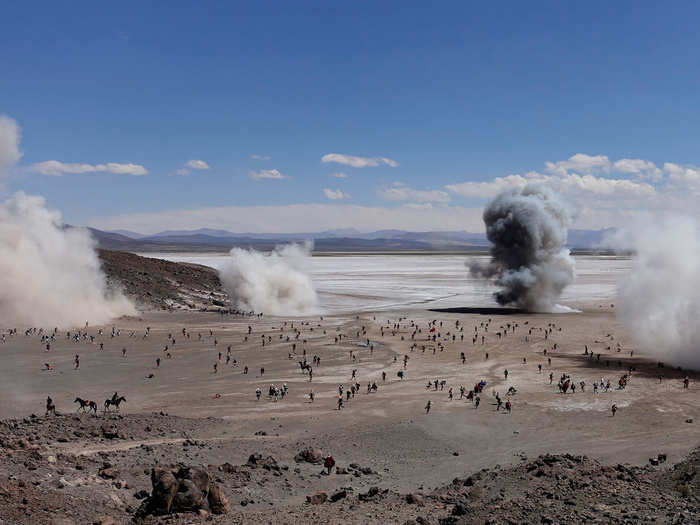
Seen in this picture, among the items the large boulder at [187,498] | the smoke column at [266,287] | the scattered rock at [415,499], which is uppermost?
the smoke column at [266,287]

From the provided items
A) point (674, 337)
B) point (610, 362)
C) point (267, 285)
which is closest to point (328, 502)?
point (610, 362)

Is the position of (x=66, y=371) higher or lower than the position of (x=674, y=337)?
lower

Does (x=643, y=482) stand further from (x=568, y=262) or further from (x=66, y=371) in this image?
(x=568, y=262)

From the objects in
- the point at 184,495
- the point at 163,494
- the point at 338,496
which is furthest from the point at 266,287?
the point at 163,494

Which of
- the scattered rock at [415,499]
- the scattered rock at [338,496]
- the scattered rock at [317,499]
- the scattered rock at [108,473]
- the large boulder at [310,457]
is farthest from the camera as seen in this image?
the large boulder at [310,457]

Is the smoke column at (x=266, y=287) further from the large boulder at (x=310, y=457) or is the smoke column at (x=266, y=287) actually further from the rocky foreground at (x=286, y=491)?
the rocky foreground at (x=286, y=491)

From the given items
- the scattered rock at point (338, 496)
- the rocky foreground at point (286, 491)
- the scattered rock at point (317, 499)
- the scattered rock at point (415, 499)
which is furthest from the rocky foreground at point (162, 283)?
the scattered rock at point (415, 499)
